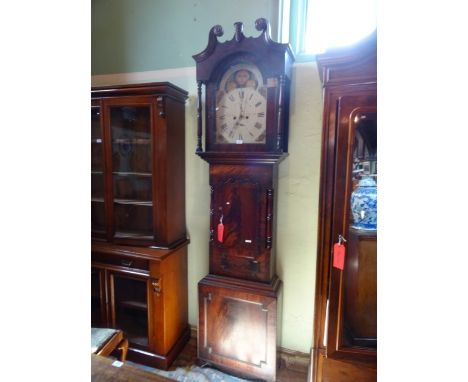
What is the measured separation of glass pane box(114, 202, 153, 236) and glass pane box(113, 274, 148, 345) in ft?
1.13

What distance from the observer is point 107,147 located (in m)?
1.78

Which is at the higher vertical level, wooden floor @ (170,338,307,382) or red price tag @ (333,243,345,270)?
red price tag @ (333,243,345,270)

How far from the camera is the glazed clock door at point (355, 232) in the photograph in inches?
40.9

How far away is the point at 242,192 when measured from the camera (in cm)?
157

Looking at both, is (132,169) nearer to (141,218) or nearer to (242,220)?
(141,218)

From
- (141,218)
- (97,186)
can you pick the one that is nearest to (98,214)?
(97,186)

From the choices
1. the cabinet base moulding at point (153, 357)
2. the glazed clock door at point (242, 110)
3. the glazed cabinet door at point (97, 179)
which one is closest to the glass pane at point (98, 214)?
the glazed cabinet door at point (97, 179)

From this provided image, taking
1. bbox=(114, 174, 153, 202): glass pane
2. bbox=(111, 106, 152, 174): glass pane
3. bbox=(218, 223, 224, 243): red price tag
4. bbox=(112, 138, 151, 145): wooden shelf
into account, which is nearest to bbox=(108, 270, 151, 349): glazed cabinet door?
bbox=(114, 174, 153, 202): glass pane

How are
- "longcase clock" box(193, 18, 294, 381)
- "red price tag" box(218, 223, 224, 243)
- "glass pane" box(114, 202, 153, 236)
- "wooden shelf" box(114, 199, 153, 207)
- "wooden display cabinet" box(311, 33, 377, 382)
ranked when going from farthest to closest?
1. "glass pane" box(114, 202, 153, 236)
2. "wooden shelf" box(114, 199, 153, 207)
3. "red price tag" box(218, 223, 224, 243)
4. "longcase clock" box(193, 18, 294, 381)
5. "wooden display cabinet" box(311, 33, 377, 382)

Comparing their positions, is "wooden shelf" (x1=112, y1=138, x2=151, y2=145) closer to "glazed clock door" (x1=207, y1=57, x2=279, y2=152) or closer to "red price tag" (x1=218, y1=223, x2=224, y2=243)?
"glazed clock door" (x1=207, y1=57, x2=279, y2=152)

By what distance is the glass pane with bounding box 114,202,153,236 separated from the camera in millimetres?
1933

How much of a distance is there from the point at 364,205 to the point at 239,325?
1.05m
